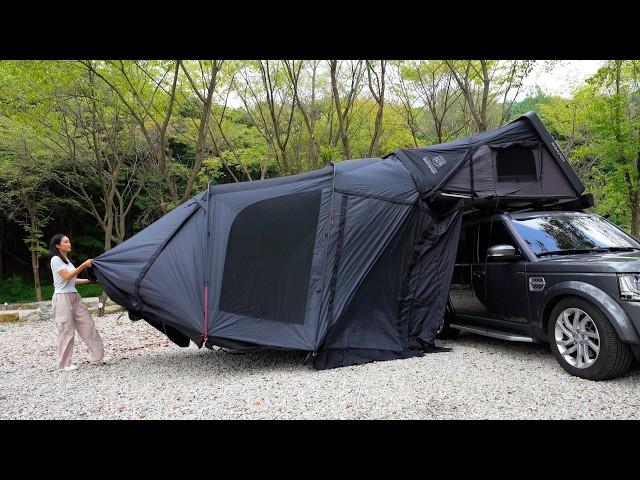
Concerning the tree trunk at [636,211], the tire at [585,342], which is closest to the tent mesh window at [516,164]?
the tire at [585,342]

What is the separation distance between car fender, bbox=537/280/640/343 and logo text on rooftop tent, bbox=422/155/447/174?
224 cm

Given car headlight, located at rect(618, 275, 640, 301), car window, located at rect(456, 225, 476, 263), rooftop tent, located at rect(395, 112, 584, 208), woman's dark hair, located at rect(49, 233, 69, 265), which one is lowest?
car headlight, located at rect(618, 275, 640, 301)

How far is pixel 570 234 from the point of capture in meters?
5.43

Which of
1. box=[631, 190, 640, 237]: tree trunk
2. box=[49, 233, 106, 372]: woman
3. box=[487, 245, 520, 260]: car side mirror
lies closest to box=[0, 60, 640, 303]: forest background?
box=[631, 190, 640, 237]: tree trunk

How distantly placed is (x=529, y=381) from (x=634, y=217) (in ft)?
33.2

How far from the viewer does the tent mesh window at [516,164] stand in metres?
6.50

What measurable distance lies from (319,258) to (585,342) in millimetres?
2898

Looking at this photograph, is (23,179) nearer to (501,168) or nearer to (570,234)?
(501,168)

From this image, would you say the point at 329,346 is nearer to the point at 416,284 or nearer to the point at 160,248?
the point at 416,284

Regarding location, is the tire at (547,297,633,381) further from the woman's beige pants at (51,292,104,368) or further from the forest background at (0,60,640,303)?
the forest background at (0,60,640,303)

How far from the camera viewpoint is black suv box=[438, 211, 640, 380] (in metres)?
4.16

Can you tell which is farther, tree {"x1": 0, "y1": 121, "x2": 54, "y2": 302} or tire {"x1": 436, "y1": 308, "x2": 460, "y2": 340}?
tree {"x1": 0, "y1": 121, "x2": 54, "y2": 302}

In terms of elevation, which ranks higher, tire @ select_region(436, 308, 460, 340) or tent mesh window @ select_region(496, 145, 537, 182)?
tent mesh window @ select_region(496, 145, 537, 182)
